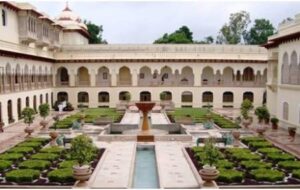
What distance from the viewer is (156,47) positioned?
50812mm

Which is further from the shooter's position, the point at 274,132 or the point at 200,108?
the point at 200,108

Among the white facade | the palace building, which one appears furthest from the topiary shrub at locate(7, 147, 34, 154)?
the white facade

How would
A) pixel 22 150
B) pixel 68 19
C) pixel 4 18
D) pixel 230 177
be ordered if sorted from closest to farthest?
pixel 230 177 < pixel 22 150 < pixel 4 18 < pixel 68 19

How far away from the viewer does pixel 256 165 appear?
16938mm

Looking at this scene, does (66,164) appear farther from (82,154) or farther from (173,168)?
(173,168)

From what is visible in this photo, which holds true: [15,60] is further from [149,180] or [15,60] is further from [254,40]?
[254,40]

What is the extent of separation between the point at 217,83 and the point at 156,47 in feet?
28.8

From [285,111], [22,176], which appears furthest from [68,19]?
[22,176]

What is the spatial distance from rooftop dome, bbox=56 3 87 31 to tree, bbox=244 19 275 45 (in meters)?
34.7

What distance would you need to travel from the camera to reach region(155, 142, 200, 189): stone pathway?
48.2 ft

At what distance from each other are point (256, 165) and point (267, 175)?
1698 millimetres

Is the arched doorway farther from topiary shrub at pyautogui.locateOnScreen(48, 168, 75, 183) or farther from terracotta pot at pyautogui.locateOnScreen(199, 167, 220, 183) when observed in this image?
terracotta pot at pyautogui.locateOnScreen(199, 167, 220, 183)

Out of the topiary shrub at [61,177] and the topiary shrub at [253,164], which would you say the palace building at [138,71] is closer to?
the topiary shrub at [61,177]

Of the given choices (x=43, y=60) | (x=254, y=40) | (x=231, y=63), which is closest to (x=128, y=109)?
(x=43, y=60)
